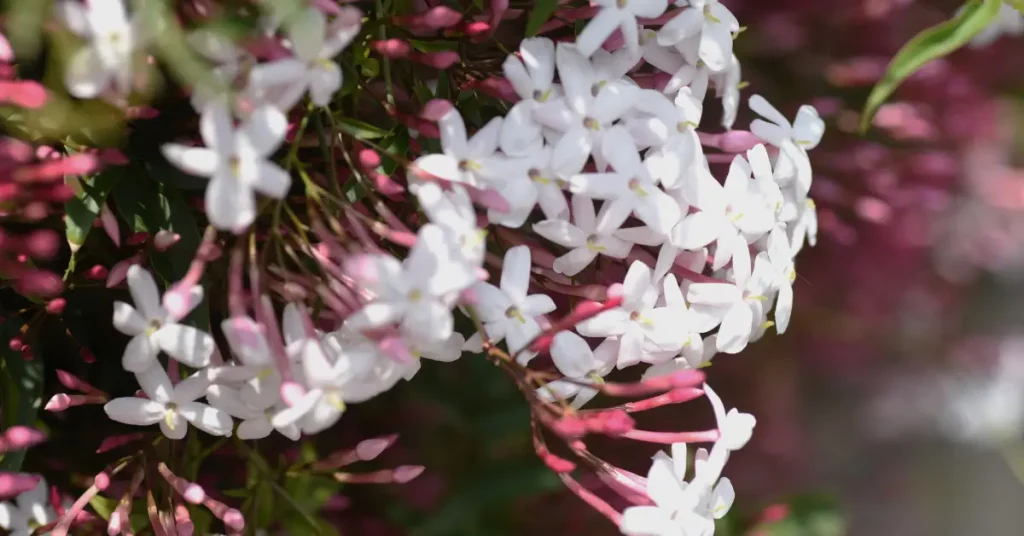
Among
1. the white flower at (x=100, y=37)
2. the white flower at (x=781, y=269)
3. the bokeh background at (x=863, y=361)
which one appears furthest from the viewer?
the bokeh background at (x=863, y=361)

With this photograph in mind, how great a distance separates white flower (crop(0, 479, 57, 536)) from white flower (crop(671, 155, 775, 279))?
310mm

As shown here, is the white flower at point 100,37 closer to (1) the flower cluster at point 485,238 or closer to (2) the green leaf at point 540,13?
(1) the flower cluster at point 485,238

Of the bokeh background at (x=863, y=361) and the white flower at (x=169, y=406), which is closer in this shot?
the white flower at (x=169, y=406)

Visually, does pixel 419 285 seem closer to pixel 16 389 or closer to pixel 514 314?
pixel 514 314

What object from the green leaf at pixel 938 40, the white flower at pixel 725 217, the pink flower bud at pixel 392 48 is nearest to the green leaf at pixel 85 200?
the pink flower bud at pixel 392 48

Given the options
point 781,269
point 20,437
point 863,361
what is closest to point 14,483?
point 20,437

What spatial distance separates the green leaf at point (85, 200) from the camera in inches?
12.7

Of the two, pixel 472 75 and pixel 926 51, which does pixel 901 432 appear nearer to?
pixel 926 51

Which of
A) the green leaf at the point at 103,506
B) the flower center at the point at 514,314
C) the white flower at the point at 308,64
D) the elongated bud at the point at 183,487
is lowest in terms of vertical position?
the green leaf at the point at 103,506

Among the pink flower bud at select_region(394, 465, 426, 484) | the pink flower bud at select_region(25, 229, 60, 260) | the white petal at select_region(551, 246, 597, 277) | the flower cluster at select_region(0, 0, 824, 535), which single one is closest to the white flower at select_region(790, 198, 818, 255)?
the flower cluster at select_region(0, 0, 824, 535)

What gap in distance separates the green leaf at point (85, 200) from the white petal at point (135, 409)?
0.07 m

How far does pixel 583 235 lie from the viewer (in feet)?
1.14

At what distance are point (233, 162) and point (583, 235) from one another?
144 millimetres

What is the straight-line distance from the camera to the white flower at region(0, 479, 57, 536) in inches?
14.3
